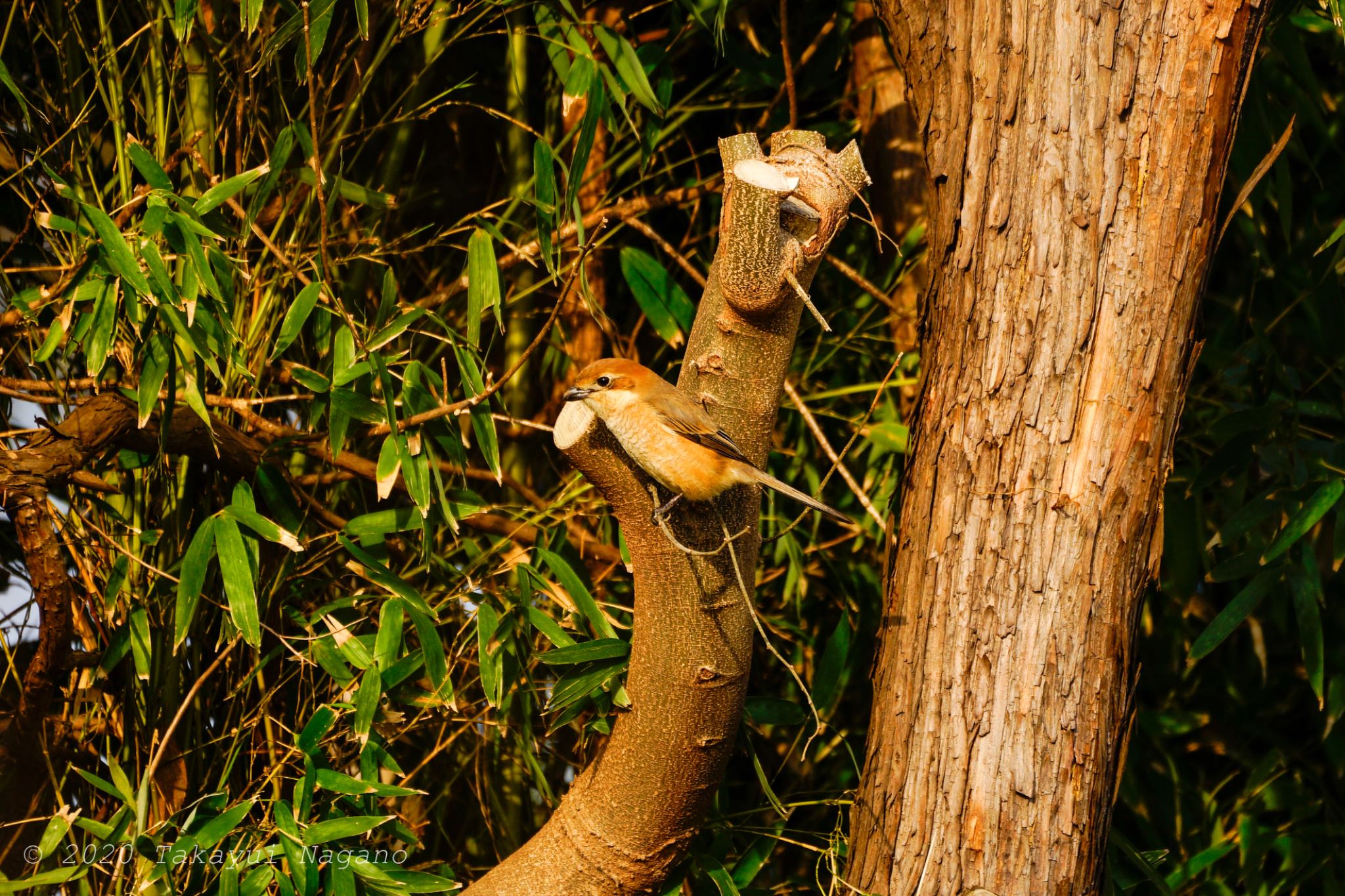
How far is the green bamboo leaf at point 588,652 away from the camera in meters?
1.72

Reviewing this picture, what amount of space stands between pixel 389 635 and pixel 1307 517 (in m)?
1.61

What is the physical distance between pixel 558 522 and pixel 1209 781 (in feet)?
6.13

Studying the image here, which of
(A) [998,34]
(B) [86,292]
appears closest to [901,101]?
(A) [998,34]

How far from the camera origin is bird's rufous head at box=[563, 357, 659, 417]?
148cm

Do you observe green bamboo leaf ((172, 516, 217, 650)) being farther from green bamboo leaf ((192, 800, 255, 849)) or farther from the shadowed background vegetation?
green bamboo leaf ((192, 800, 255, 849))

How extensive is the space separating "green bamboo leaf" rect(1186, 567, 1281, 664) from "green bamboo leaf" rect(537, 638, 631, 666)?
3.52 feet

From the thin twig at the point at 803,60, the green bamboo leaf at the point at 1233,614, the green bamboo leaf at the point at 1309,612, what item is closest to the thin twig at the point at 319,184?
the thin twig at the point at 803,60

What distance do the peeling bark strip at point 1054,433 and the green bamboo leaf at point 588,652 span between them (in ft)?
1.47

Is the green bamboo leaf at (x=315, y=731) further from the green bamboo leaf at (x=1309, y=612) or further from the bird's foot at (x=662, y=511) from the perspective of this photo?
the green bamboo leaf at (x=1309, y=612)

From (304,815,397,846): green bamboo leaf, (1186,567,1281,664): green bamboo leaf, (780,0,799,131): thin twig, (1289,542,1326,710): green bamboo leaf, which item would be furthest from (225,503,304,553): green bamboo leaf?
(1289,542,1326,710): green bamboo leaf

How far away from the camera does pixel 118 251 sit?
4.95 ft

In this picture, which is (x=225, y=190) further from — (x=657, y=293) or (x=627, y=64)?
(x=657, y=293)

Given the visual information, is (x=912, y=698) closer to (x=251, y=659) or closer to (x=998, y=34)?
(x=998, y=34)

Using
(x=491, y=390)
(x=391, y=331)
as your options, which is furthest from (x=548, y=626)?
(x=391, y=331)
